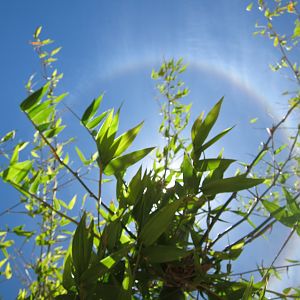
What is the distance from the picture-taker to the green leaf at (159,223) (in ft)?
1.47

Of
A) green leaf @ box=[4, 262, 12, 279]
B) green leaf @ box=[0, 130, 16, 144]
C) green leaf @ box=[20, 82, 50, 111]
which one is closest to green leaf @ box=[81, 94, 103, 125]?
green leaf @ box=[20, 82, 50, 111]

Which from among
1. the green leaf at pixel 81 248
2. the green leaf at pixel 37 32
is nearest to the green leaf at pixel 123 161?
the green leaf at pixel 81 248

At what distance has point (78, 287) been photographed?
0.46m

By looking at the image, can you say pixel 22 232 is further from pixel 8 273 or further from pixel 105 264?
pixel 105 264

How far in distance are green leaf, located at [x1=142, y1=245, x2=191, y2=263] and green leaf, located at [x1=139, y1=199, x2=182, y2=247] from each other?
0.02 metres

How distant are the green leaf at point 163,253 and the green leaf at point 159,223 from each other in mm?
19

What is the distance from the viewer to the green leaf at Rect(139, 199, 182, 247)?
1.47 feet

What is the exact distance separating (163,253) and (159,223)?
4 centimetres

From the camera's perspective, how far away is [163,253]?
1.55 feet

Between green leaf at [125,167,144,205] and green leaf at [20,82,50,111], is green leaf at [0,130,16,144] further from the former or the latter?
green leaf at [125,167,144,205]

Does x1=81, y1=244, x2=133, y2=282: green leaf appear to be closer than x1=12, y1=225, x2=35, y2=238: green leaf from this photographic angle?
Yes

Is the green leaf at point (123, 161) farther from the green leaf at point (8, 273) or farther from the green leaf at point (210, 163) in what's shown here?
the green leaf at point (8, 273)

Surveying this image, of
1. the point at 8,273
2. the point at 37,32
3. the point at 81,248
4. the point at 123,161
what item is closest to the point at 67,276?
the point at 81,248

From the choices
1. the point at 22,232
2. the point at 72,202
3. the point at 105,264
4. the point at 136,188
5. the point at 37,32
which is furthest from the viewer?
the point at 37,32
